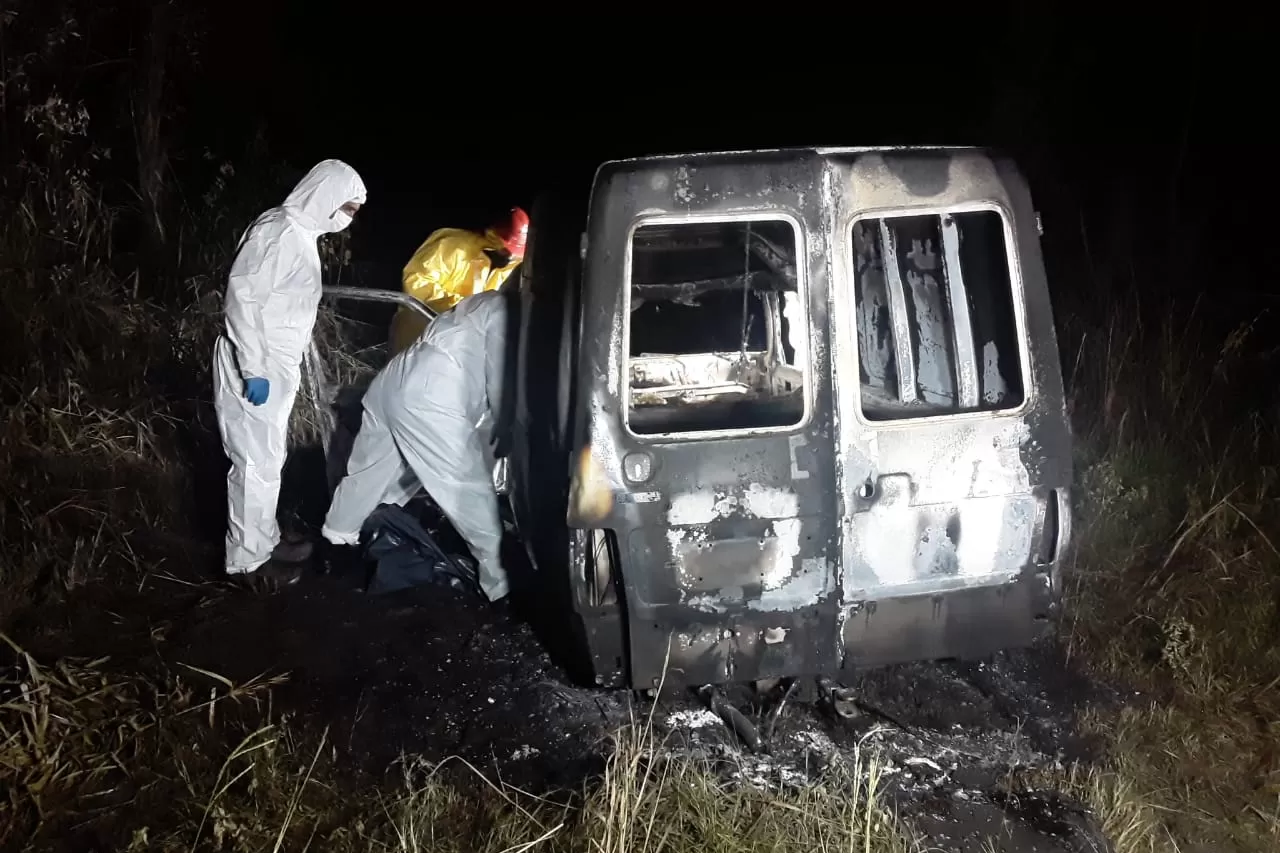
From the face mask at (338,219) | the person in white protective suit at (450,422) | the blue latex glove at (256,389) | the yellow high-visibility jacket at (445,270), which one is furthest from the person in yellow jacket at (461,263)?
the blue latex glove at (256,389)

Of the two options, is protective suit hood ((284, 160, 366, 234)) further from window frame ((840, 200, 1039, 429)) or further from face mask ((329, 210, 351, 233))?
window frame ((840, 200, 1039, 429))

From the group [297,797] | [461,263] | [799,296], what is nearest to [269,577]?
[297,797]

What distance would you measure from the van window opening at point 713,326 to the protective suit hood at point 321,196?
1326mm

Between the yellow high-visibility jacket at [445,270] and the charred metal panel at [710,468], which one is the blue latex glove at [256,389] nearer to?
the yellow high-visibility jacket at [445,270]

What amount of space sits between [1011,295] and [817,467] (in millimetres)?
815

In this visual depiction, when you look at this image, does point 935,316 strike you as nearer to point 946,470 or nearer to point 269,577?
point 946,470

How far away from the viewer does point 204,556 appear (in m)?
5.06

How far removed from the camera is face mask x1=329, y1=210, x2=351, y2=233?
4.68m

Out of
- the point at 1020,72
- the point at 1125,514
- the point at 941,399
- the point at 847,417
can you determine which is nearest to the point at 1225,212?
the point at 1020,72

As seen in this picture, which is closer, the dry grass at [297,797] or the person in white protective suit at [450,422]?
the dry grass at [297,797]

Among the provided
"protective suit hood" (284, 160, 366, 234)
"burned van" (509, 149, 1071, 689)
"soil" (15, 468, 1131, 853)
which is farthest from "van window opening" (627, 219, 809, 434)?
"protective suit hood" (284, 160, 366, 234)

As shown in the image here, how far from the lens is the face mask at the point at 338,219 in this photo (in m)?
4.68

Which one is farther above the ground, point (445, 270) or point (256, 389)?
point (445, 270)

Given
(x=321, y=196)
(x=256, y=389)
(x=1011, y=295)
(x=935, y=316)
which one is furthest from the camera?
(x=321, y=196)
